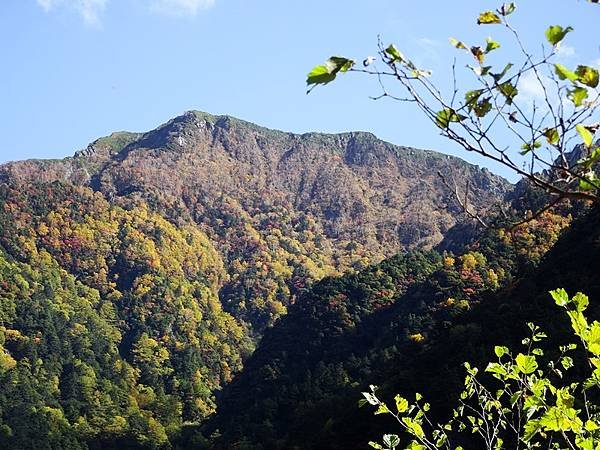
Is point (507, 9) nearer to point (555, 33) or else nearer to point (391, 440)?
point (555, 33)

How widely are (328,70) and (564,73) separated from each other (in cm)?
63

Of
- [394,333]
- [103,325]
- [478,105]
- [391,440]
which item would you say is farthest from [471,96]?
[103,325]

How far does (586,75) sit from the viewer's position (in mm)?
1798

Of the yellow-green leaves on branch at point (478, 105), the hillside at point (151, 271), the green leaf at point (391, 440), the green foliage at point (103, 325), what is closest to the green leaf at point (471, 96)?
the yellow-green leaves on branch at point (478, 105)

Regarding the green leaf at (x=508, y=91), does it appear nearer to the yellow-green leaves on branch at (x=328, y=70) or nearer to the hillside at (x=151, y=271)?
the yellow-green leaves on branch at (x=328, y=70)

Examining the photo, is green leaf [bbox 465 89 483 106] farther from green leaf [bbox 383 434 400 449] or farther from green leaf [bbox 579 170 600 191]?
green leaf [bbox 383 434 400 449]

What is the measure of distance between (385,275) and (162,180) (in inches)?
4599

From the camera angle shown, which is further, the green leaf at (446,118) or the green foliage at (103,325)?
the green foliage at (103,325)

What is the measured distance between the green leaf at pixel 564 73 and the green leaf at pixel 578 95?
0.12 meters

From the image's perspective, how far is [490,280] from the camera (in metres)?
52.2

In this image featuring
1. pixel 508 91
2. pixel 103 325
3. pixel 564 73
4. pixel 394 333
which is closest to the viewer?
pixel 564 73

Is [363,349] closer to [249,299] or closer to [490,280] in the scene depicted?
[490,280]

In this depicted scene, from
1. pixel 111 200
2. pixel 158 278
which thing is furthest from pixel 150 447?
pixel 111 200

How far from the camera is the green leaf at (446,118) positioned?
2057 millimetres
